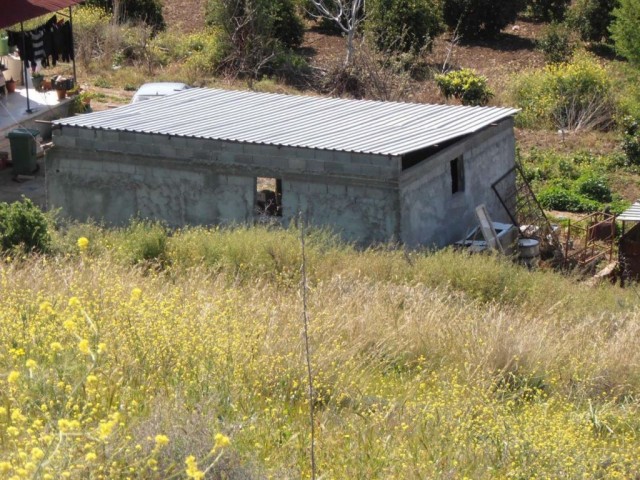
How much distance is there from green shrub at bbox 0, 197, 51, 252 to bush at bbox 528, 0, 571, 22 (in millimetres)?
28443

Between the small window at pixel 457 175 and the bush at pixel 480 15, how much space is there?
64.3ft

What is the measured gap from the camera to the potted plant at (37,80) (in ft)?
76.6

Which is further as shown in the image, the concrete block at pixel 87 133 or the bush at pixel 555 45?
the bush at pixel 555 45

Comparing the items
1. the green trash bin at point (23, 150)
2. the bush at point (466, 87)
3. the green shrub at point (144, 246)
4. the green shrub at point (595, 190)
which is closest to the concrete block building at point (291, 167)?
the green trash bin at point (23, 150)

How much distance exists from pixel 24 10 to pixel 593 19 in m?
21.0

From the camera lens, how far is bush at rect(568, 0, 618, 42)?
35469 mm

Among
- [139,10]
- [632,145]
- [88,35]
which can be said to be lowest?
[632,145]

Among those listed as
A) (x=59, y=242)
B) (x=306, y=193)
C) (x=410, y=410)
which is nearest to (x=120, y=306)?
(x=410, y=410)

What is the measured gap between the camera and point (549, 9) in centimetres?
3872

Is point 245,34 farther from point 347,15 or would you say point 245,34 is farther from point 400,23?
point 400,23

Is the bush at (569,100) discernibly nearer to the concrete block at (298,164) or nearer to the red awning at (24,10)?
the red awning at (24,10)

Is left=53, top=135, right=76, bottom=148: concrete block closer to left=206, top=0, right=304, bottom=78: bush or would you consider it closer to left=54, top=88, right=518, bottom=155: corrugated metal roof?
left=54, top=88, right=518, bottom=155: corrugated metal roof

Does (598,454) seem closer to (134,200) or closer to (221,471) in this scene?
(221,471)

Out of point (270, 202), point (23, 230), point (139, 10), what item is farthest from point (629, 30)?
point (23, 230)
